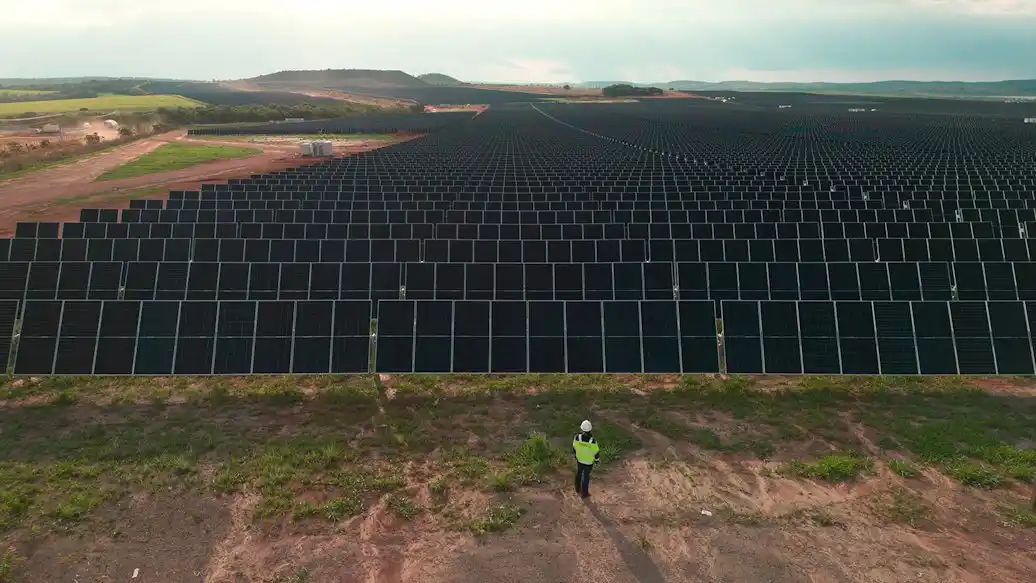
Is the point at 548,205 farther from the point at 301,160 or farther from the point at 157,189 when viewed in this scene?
the point at 301,160

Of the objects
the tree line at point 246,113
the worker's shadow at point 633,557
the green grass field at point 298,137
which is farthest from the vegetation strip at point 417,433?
the tree line at point 246,113

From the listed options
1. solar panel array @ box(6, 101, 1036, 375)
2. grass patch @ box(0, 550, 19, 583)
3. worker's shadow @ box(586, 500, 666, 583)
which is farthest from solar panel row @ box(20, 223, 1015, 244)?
grass patch @ box(0, 550, 19, 583)

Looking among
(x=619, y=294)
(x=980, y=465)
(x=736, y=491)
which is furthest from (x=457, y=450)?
(x=980, y=465)

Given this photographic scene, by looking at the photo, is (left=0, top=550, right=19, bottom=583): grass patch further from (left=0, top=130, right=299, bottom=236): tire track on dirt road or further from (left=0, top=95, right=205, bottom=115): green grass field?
(left=0, top=95, right=205, bottom=115): green grass field

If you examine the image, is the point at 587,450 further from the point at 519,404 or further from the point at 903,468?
the point at 903,468

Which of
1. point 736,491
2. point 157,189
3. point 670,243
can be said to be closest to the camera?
point 736,491

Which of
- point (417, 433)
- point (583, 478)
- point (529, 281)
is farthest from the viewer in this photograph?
point (529, 281)

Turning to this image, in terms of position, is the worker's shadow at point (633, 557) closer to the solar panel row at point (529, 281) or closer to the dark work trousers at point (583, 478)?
the dark work trousers at point (583, 478)

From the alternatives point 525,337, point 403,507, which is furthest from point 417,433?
point 525,337
